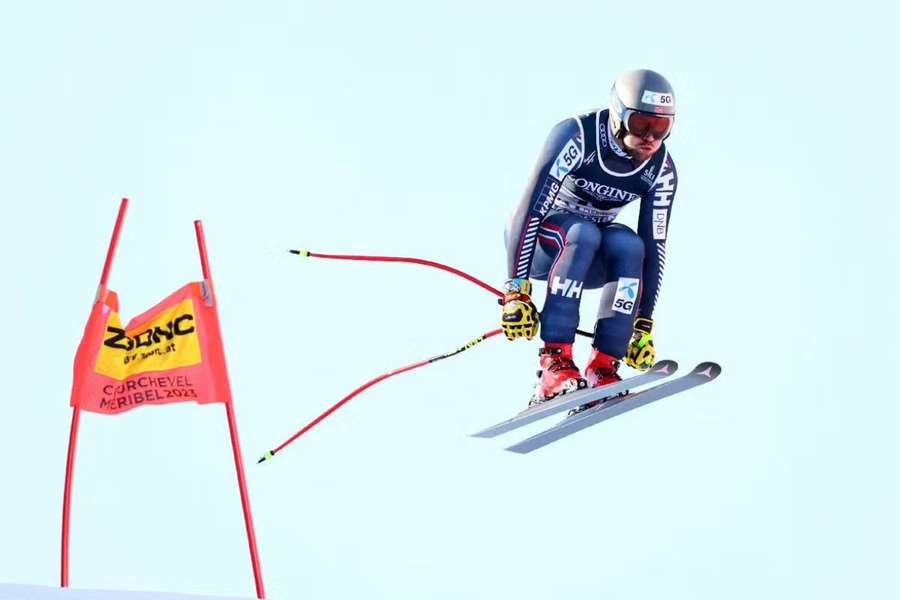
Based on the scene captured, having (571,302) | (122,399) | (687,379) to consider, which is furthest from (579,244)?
(122,399)

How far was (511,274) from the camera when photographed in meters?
13.6

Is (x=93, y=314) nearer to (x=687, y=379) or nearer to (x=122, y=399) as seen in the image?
(x=122, y=399)

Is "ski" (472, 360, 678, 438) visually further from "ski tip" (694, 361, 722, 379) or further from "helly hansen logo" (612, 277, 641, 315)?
"helly hansen logo" (612, 277, 641, 315)

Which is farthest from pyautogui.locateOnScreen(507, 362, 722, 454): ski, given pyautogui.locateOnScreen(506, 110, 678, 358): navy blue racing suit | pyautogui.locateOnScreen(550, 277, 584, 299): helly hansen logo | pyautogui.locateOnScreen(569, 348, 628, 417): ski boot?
pyautogui.locateOnScreen(550, 277, 584, 299): helly hansen logo

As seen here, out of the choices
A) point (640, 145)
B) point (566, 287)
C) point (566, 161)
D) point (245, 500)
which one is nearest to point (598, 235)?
point (566, 287)

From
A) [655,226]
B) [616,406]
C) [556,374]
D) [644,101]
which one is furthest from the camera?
[655,226]

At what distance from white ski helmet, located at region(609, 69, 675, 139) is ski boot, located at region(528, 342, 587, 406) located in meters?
1.68

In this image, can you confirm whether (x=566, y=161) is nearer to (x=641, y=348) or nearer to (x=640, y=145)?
(x=640, y=145)

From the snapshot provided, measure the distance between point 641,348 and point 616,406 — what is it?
70 cm

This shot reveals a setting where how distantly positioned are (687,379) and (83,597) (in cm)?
443

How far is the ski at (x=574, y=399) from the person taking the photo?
1260cm

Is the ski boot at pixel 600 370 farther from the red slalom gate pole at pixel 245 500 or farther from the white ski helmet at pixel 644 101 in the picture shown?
the red slalom gate pole at pixel 245 500

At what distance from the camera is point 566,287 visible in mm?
13250

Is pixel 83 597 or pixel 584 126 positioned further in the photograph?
pixel 584 126
